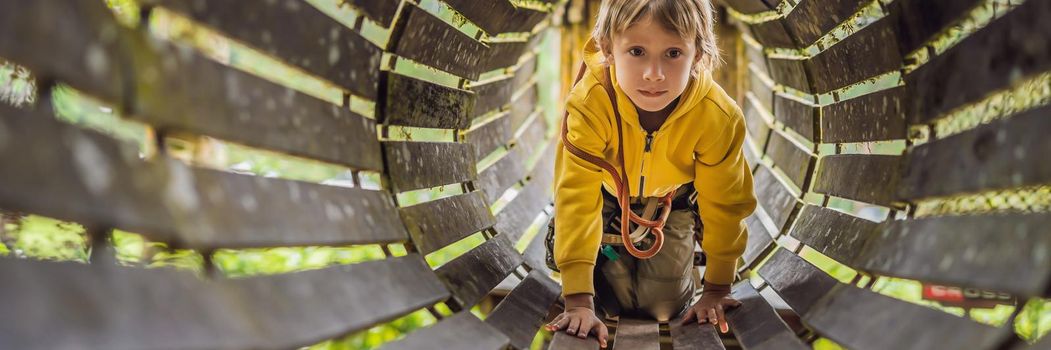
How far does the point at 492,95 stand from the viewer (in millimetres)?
2797

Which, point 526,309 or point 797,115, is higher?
point 797,115

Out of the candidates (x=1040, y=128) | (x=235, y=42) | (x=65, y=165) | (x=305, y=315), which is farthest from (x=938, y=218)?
(x=65, y=165)

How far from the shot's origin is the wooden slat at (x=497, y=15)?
6.73ft

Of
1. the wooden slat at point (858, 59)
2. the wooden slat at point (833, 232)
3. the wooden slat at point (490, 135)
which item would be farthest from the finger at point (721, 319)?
the wooden slat at point (490, 135)

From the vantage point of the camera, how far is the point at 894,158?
5.39 feet

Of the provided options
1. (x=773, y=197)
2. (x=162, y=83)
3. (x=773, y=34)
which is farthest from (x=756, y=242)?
(x=162, y=83)

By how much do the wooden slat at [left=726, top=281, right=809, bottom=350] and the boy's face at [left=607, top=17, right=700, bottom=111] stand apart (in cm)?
49

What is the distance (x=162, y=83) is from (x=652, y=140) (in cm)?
119

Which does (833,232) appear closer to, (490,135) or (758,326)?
(758,326)

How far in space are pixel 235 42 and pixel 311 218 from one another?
274mm

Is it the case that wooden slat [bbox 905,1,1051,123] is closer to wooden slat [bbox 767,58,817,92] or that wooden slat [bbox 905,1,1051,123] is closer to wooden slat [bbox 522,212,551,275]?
wooden slat [bbox 767,58,817,92]

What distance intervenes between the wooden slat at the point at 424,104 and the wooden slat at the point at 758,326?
2.62ft

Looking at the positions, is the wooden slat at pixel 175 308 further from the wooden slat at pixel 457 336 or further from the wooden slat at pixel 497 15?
the wooden slat at pixel 497 15

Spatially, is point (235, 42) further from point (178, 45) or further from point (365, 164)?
point (365, 164)
